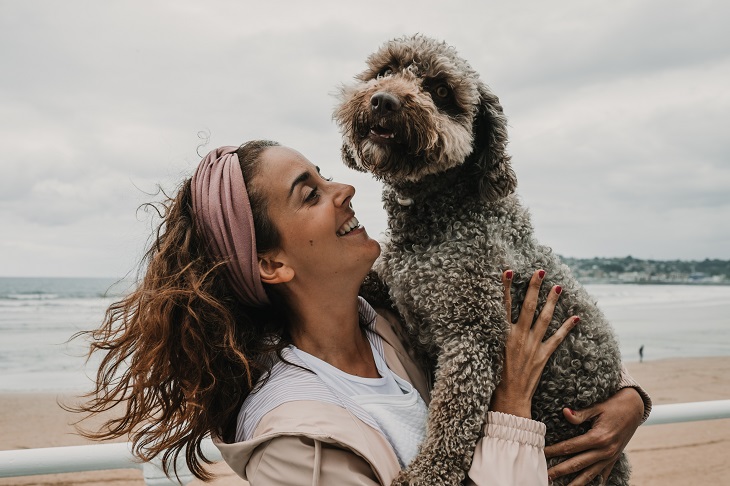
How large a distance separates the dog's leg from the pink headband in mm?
773

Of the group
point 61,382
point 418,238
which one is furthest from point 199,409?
point 61,382

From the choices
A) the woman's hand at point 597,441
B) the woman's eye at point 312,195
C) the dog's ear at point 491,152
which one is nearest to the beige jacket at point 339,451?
the woman's hand at point 597,441

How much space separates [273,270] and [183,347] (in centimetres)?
43

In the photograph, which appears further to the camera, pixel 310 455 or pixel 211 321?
pixel 211 321

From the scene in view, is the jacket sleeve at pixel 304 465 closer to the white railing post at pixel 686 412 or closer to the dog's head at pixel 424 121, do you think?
the dog's head at pixel 424 121

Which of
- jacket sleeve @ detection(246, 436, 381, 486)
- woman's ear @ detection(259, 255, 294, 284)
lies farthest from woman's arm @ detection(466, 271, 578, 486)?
woman's ear @ detection(259, 255, 294, 284)

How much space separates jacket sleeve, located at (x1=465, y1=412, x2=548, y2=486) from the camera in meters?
2.06

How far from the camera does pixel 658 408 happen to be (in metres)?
2.83

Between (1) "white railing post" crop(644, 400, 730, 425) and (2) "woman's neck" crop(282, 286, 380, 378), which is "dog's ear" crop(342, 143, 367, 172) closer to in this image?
(2) "woman's neck" crop(282, 286, 380, 378)

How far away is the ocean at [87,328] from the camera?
14.6 metres

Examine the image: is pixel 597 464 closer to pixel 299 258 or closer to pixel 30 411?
pixel 299 258

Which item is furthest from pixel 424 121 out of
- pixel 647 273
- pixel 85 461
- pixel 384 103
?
pixel 647 273

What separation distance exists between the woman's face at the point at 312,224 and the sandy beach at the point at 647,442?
587 centimetres

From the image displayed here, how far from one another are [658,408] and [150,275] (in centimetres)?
227
